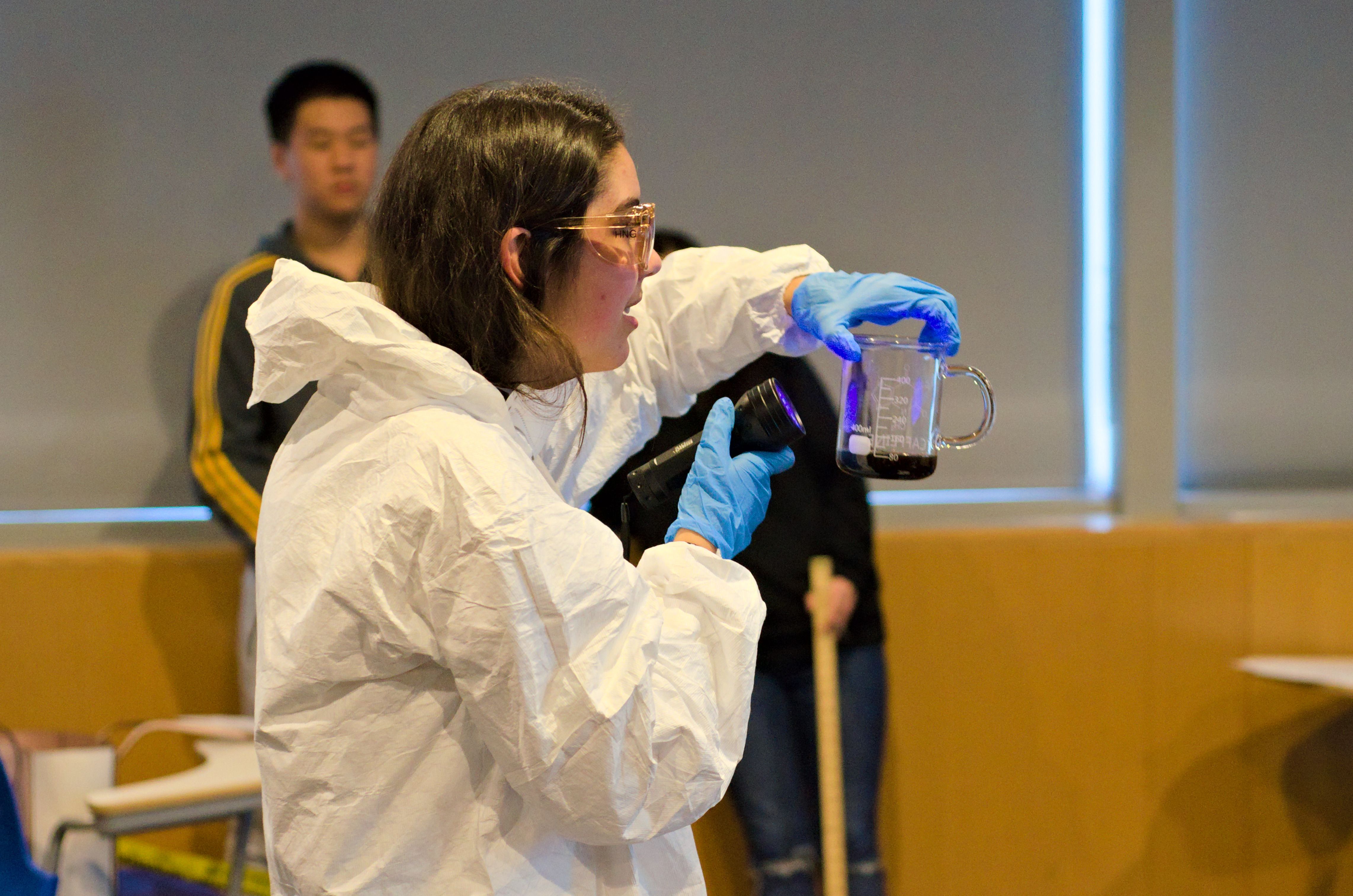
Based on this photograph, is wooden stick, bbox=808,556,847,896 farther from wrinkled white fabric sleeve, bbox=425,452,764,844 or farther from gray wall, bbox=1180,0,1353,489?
wrinkled white fabric sleeve, bbox=425,452,764,844

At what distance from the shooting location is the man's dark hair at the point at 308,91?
7.46 ft

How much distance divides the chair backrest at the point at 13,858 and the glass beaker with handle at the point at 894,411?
1262 millimetres

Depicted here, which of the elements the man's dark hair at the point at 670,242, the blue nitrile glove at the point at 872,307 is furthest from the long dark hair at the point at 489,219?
the man's dark hair at the point at 670,242

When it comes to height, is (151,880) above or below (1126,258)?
below

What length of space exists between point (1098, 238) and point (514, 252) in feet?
6.56

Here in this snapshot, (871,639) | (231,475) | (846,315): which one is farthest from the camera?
(871,639)

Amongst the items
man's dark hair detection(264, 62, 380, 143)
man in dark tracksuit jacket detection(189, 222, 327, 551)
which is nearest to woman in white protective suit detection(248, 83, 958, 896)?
man in dark tracksuit jacket detection(189, 222, 327, 551)

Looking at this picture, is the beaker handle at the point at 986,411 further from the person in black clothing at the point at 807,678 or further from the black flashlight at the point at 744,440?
the person in black clothing at the point at 807,678

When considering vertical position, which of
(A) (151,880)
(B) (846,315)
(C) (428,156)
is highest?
(C) (428,156)

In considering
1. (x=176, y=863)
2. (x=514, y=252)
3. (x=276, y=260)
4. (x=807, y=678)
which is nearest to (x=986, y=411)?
(x=514, y=252)

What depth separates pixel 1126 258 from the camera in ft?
8.46

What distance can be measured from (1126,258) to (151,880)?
246 centimetres

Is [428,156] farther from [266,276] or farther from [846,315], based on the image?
[266,276]

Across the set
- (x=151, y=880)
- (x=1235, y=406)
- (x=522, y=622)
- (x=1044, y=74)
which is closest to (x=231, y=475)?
(x=151, y=880)
